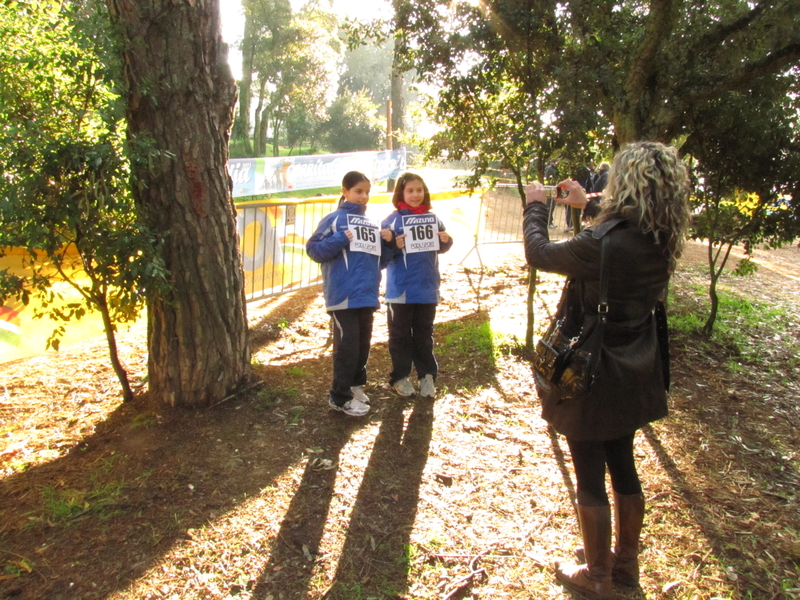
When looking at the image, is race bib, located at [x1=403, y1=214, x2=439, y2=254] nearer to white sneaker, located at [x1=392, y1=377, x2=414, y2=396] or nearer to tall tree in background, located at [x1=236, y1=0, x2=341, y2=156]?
white sneaker, located at [x1=392, y1=377, x2=414, y2=396]

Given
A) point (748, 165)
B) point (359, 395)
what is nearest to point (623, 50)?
point (748, 165)

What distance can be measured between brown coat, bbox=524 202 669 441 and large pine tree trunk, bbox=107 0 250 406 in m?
2.20

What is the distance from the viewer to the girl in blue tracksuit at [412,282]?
4320 mm

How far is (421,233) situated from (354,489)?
75.8 inches

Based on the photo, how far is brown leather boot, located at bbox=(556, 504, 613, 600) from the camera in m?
2.42

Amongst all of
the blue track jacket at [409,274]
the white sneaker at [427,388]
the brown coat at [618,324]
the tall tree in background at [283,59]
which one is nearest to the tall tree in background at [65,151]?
the blue track jacket at [409,274]

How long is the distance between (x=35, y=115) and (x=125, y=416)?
190 centimetres

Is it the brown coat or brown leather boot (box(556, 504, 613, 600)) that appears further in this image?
brown leather boot (box(556, 504, 613, 600))

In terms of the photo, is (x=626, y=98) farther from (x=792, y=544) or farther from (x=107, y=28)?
(x=107, y=28)

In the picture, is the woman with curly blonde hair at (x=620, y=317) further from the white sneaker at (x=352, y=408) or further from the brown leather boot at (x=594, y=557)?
the white sneaker at (x=352, y=408)

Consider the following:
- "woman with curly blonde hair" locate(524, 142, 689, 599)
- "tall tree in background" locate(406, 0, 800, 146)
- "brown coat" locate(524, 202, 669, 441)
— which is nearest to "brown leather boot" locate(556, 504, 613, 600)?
"woman with curly blonde hair" locate(524, 142, 689, 599)

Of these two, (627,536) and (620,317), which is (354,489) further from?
(620,317)

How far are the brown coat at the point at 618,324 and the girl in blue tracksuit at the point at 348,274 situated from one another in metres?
1.80

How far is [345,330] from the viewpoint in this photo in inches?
159
